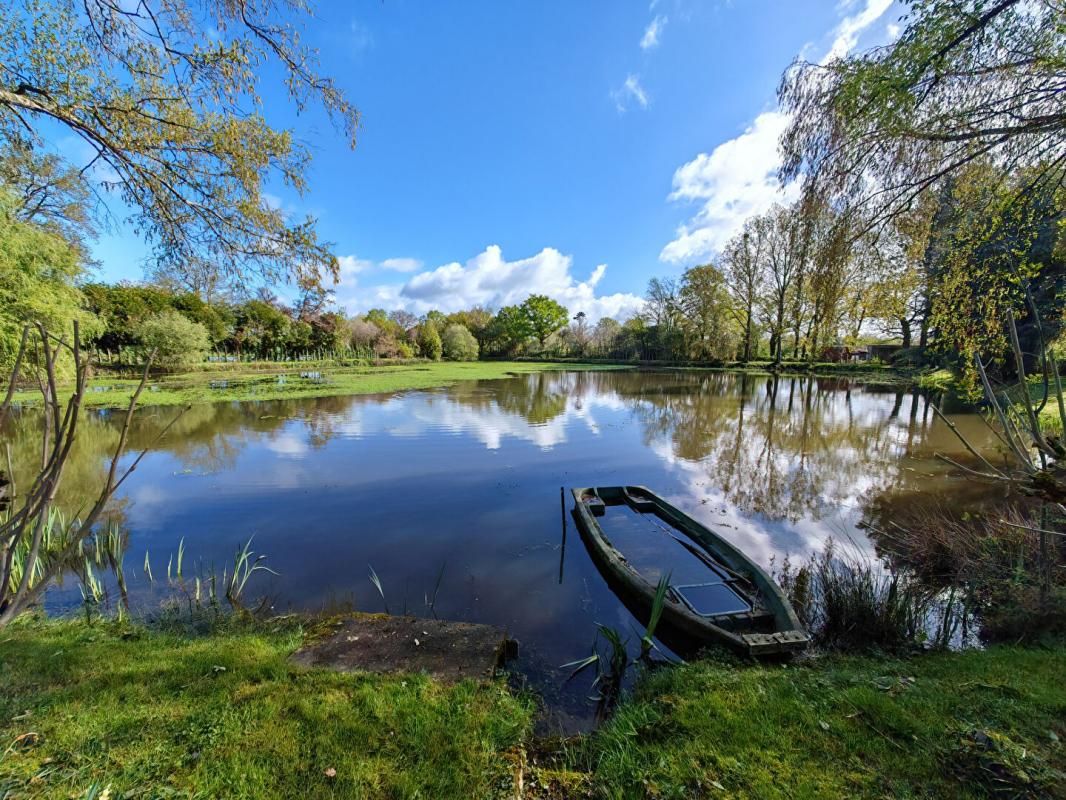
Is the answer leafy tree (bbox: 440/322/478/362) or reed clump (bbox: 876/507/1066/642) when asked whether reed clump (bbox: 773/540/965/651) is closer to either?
reed clump (bbox: 876/507/1066/642)

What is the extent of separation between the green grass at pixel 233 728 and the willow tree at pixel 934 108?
6352 mm

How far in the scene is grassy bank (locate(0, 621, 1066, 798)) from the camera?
2.40m

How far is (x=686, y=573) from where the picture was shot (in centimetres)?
605

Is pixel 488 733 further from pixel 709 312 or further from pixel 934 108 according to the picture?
pixel 709 312

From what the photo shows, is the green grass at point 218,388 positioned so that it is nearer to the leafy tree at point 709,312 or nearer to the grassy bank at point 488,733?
the grassy bank at point 488,733

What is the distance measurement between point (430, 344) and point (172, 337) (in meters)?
30.1

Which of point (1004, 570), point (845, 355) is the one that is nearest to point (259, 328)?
point (1004, 570)

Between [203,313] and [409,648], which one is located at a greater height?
[203,313]

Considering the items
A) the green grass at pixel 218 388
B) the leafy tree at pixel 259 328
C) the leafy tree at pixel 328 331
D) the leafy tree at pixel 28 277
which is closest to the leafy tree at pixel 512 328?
the leafy tree at pixel 328 331

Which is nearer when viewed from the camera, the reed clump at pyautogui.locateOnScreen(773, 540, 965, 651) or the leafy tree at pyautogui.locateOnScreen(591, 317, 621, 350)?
the reed clump at pyautogui.locateOnScreen(773, 540, 965, 651)

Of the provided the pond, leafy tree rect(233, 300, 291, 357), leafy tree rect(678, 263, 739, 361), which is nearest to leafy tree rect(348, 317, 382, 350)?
leafy tree rect(233, 300, 291, 357)

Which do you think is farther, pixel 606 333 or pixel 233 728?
pixel 606 333

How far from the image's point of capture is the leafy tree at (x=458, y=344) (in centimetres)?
5872

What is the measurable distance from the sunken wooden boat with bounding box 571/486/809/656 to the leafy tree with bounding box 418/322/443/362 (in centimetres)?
5062
